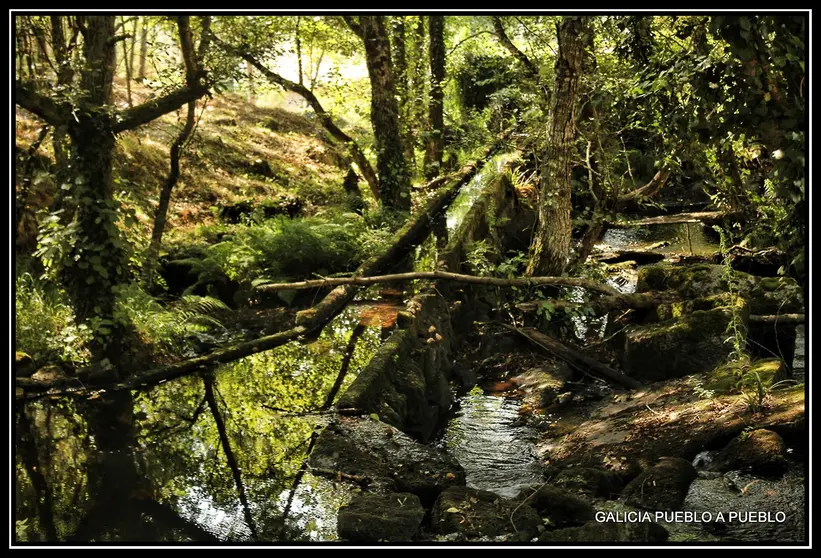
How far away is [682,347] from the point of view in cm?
826

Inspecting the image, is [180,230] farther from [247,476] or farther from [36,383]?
[247,476]

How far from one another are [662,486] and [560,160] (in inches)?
212

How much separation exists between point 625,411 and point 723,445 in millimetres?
1384

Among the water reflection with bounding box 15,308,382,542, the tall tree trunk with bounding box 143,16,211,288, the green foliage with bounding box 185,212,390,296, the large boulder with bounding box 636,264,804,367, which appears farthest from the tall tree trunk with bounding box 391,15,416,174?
the water reflection with bounding box 15,308,382,542

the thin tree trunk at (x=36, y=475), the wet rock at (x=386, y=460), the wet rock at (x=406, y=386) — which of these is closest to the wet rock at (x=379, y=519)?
the wet rock at (x=386, y=460)

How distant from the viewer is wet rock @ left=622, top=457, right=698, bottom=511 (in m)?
5.23

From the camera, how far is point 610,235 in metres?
15.7

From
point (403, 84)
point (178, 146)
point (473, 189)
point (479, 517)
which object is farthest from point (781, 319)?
point (403, 84)

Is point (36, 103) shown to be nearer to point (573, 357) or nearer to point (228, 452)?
point (228, 452)

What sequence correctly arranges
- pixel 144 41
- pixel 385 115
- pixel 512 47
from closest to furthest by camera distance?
pixel 385 115 < pixel 512 47 < pixel 144 41

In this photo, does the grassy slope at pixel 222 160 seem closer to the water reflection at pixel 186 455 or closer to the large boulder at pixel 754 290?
the water reflection at pixel 186 455

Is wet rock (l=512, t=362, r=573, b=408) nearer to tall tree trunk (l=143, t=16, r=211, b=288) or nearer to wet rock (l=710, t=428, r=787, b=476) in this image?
wet rock (l=710, t=428, r=787, b=476)

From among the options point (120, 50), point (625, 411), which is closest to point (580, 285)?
point (625, 411)

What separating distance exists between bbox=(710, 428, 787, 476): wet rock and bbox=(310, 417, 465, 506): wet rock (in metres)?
2.06
